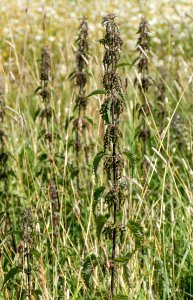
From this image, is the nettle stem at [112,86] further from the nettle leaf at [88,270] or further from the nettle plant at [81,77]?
the nettle plant at [81,77]

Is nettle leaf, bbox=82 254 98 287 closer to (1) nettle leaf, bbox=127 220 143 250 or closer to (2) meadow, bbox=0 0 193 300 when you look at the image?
(2) meadow, bbox=0 0 193 300

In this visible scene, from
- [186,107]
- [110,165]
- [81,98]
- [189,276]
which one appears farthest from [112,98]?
[186,107]

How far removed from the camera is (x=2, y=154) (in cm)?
325

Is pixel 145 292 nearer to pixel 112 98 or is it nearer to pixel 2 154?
pixel 112 98

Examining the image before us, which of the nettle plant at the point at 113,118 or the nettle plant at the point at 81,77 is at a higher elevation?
the nettle plant at the point at 81,77

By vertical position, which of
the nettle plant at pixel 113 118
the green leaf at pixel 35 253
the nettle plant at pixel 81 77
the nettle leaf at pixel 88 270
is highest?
the nettle plant at pixel 81 77

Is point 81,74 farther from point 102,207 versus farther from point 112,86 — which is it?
point 112,86

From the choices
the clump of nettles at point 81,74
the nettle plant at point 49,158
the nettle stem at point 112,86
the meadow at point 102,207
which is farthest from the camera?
the clump of nettles at point 81,74

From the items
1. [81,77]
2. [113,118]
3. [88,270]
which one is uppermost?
[81,77]

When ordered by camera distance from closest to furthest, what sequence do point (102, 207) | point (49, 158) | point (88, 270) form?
point (88, 270) < point (102, 207) < point (49, 158)

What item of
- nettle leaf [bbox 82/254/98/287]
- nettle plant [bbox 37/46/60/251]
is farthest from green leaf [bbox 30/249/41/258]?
nettle plant [bbox 37/46/60/251]

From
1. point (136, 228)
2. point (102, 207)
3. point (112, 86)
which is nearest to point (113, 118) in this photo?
point (112, 86)

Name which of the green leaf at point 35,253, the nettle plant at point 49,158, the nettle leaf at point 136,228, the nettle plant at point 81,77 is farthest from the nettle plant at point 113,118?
the nettle plant at point 81,77

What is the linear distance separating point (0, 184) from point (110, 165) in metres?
1.76
